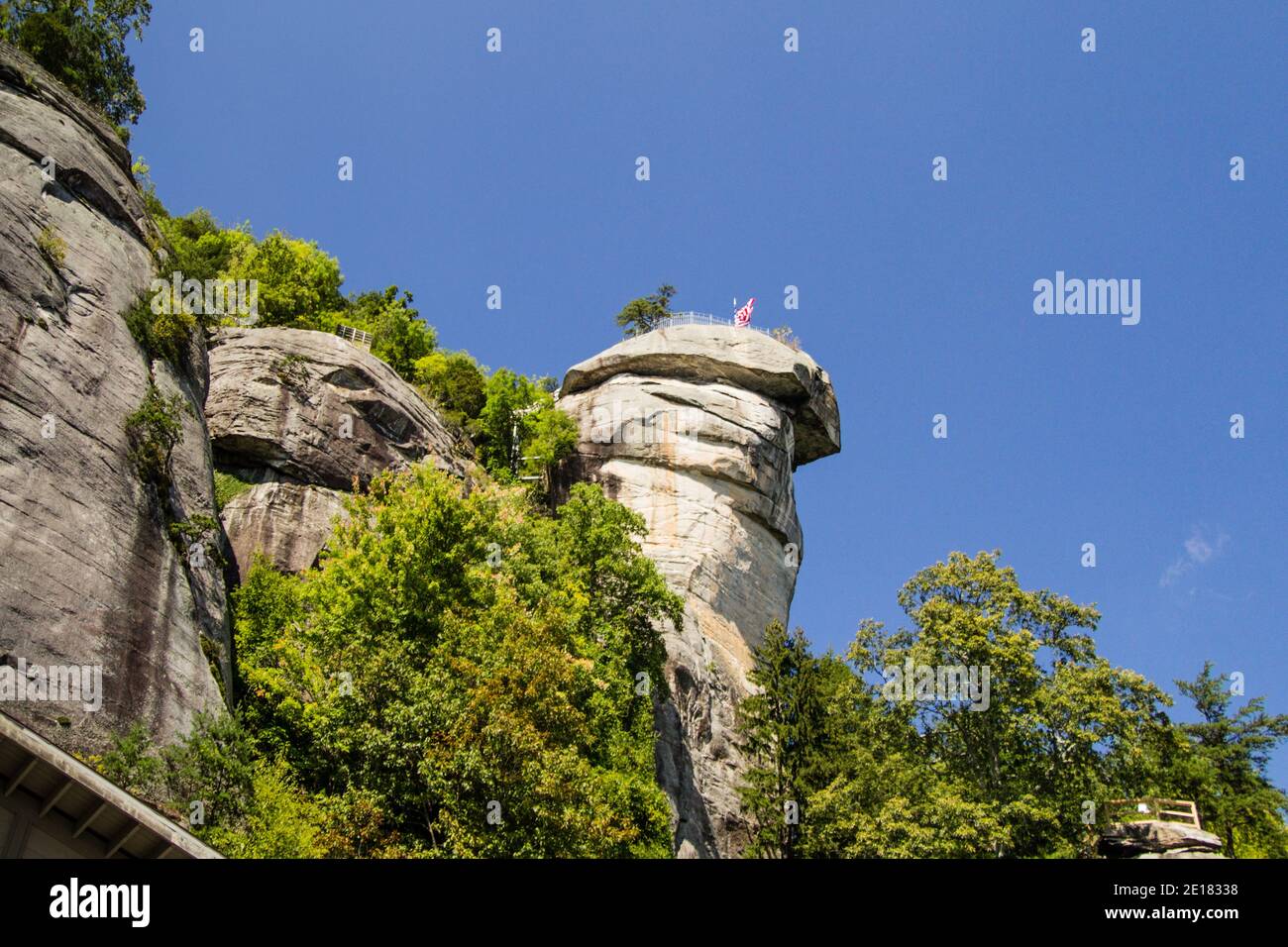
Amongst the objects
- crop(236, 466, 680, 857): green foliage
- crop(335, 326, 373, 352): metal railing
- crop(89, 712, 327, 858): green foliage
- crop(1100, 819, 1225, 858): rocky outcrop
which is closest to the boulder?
crop(236, 466, 680, 857): green foliage

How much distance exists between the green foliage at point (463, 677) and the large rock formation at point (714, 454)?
8.68m

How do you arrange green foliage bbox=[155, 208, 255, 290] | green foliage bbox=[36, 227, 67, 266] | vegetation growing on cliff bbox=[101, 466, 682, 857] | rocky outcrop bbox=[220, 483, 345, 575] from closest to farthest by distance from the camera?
vegetation growing on cliff bbox=[101, 466, 682, 857]
green foliage bbox=[36, 227, 67, 266]
rocky outcrop bbox=[220, 483, 345, 575]
green foliage bbox=[155, 208, 255, 290]

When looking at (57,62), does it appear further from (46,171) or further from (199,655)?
(199,655)

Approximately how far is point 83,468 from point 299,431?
43.7ft

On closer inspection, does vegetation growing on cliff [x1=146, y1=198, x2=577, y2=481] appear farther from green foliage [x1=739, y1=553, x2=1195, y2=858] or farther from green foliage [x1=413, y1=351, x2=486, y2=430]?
green foliage [x1=739, y1=553, x2=1195, y2=858]

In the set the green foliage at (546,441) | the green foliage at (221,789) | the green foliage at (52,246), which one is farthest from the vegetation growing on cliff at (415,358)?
the green foliage at (221,789)

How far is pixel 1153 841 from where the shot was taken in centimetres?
3106

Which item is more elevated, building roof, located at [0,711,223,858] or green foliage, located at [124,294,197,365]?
green foliage, located at [124,294,197,365]

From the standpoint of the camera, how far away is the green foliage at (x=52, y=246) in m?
25.5

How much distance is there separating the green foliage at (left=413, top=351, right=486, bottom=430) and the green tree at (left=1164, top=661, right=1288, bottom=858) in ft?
113

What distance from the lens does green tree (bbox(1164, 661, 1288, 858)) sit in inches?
1556

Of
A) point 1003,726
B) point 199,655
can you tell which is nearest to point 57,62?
point 199,655

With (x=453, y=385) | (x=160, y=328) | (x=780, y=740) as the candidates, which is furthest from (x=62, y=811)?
(x=453, y=385)

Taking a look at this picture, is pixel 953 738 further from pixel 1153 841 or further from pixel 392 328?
pixel 392 328
